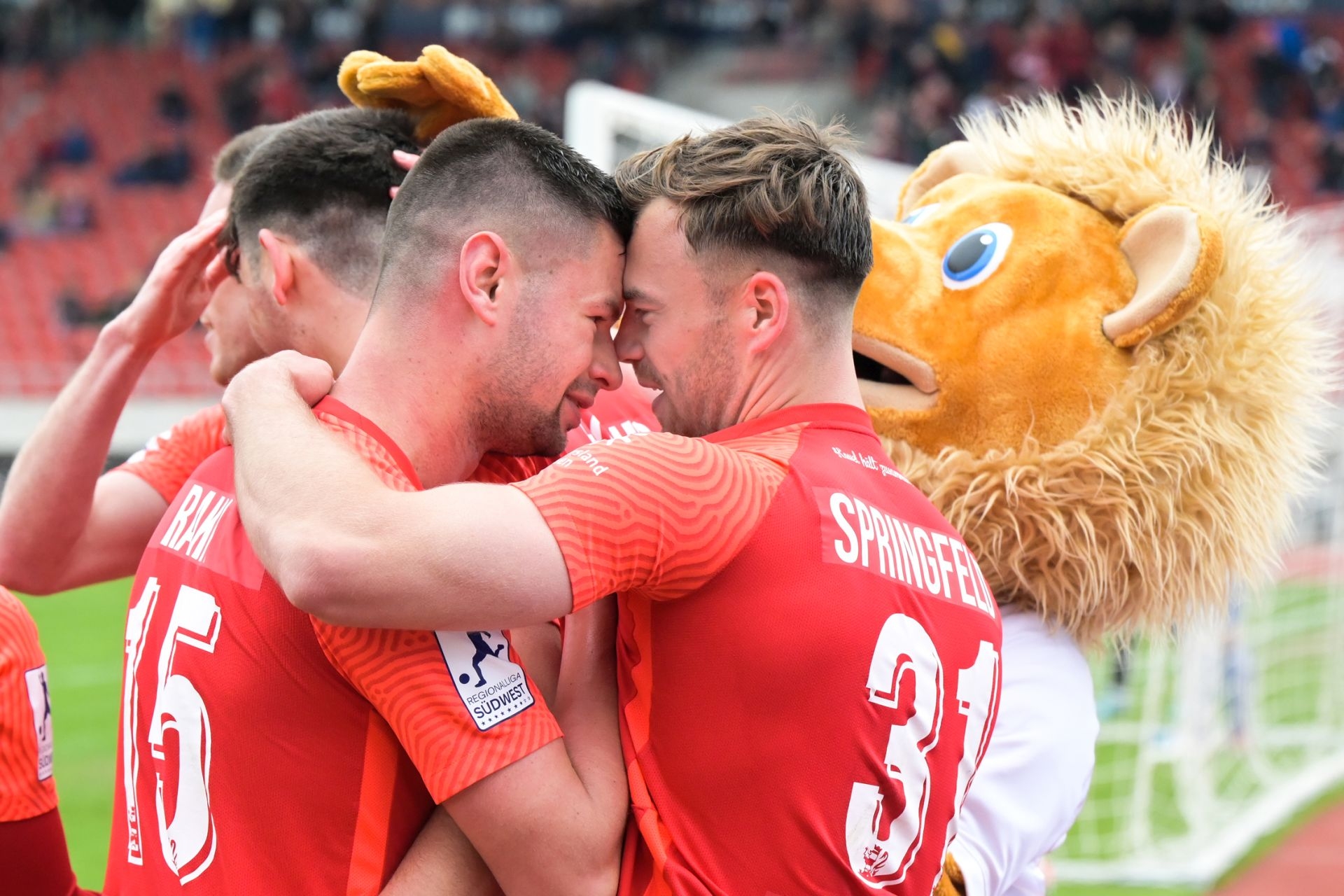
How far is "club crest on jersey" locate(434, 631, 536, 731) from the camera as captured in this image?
1808 mm

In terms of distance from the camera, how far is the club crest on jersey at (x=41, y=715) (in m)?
2.45

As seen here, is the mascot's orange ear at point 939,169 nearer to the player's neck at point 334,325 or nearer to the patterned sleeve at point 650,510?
the player's neck at point 334,325

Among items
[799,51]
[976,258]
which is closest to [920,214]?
[976,258]

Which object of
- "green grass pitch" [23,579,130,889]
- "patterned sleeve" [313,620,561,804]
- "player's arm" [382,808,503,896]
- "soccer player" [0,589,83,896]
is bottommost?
"green grass pitch" [23,579,130,889]

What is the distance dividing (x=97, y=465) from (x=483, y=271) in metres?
1.40

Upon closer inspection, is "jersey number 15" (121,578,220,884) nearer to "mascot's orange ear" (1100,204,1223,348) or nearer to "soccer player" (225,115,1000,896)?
"soccer player" (225,115,1000,896)

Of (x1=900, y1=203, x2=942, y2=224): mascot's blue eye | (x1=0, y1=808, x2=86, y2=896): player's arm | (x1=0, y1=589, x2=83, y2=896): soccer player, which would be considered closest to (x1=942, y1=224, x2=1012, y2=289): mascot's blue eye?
(x1=900, y1=203, x2=942, y2=224): mascot's blue eye

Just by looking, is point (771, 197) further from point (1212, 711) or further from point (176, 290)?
point (1212, 711)

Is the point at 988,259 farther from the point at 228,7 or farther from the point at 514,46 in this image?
the point at 228,7

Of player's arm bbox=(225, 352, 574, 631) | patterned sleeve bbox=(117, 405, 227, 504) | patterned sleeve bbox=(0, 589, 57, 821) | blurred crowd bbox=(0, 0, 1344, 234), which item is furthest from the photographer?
blurred crowd bbox=(0, 0, 1344, 234)

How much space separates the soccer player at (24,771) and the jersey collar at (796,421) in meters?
1.27

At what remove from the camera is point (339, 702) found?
190 centimetres

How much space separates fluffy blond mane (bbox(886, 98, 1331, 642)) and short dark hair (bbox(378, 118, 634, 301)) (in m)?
1.11

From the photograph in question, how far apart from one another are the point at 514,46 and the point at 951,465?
22144 millimetres
